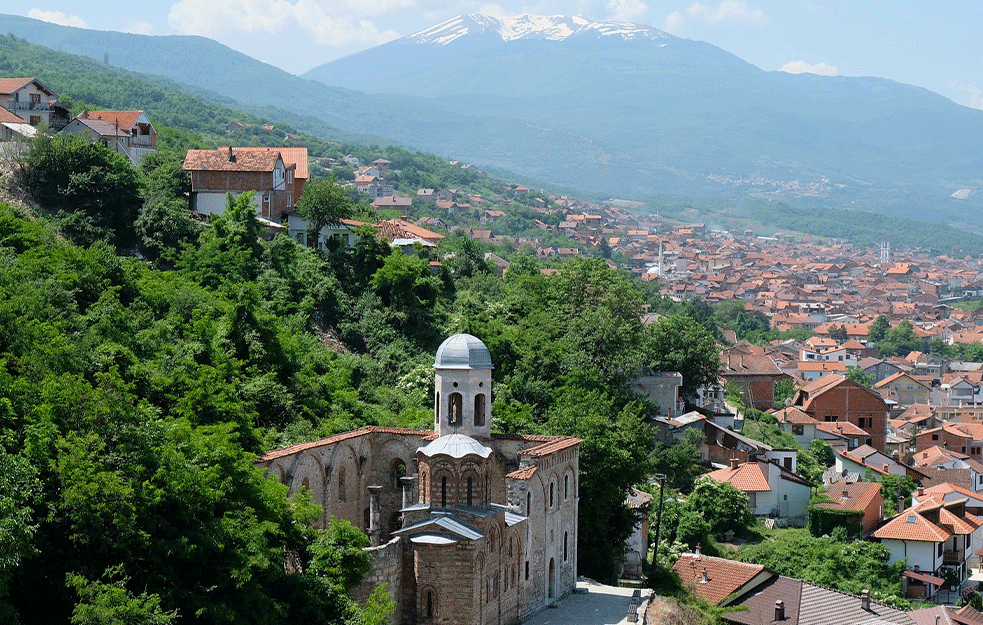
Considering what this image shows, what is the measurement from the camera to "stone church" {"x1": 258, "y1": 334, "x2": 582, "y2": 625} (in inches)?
1040

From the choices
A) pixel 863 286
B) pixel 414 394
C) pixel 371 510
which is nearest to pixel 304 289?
pixel 414 394

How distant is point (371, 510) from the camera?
96.0 ft

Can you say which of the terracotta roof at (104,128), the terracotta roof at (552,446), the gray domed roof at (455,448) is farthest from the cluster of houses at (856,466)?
the terracotta roof at (104,128)

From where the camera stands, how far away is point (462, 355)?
95.0ft

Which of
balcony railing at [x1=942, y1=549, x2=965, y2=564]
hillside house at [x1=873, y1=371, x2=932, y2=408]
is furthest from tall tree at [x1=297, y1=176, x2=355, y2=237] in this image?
hillside house at [x1=873, y1=371, x2=932, y2=408]

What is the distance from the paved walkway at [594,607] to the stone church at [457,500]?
1.07 feet

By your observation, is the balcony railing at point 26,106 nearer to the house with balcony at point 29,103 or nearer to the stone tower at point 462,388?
the house with balcony at point 29,103

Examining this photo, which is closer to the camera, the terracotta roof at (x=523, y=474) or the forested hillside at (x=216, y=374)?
the forested hillside at (x=216, y=374)

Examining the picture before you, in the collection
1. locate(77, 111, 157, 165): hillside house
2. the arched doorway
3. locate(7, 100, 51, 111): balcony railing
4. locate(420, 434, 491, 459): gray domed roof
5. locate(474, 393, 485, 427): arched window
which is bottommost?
the arched doorway

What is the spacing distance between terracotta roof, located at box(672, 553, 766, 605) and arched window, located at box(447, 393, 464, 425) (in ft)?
31.2

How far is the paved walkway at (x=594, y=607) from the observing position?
94.1 ft

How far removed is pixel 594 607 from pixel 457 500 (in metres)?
4.45

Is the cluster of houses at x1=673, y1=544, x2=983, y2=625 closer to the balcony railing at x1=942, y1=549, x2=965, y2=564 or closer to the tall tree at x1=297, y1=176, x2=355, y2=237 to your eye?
the balcony railing at x1=942, y1=549, x2=965, y2=564

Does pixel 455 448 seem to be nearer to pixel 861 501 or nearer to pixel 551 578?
pixel 551 578
